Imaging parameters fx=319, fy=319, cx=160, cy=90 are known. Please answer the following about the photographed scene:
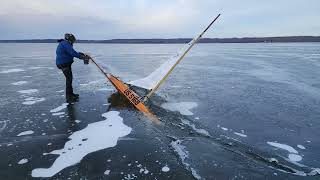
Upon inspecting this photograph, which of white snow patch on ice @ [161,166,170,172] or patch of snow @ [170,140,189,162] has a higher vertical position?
patch of snow @ [170,140,189,162]

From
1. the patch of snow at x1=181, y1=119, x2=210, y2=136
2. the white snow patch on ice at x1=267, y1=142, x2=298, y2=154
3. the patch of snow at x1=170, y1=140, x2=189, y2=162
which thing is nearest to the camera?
the patch of snow at x1=170, y1=140, x2=189, y2=162

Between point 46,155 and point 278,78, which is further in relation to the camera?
point 278,78

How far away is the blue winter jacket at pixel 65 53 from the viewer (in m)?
9.28

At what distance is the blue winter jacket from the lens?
9281 millimetres

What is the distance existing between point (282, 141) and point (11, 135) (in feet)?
18.0

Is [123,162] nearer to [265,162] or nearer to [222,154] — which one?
[222,154]

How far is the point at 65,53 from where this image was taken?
31.3 ft

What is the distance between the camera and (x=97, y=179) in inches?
180

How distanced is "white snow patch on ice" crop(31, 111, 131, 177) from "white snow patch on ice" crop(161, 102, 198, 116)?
1.76 m

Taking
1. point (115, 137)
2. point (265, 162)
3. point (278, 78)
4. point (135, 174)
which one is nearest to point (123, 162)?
point (135, 174)

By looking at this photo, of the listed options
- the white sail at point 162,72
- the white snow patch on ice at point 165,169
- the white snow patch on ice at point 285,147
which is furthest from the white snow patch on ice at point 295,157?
the white sail at point 162,72

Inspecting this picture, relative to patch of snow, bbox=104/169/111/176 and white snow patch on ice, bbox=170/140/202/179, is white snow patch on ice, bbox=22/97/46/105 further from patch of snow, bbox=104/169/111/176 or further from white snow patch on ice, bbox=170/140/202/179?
patch of snow, bbox=104/169/111/176

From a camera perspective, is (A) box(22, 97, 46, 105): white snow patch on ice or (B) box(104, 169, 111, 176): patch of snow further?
(A) box(22, 97, 46, 105): white snow patch on ice

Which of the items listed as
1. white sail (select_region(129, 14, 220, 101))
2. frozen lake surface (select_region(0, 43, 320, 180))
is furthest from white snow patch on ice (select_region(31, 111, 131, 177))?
white sail (select_region(129, 14, 220, 101))
